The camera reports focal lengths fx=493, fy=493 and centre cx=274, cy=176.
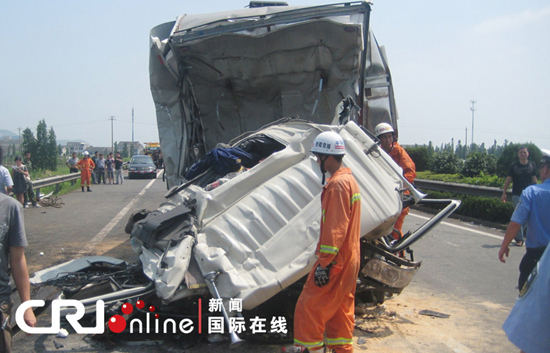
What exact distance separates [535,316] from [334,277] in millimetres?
1350

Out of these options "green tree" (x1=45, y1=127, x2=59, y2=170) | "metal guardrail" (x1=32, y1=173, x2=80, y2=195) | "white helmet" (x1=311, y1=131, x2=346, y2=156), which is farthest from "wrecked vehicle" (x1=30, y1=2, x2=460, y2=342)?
"green tree" (x1=45, y1=127, x2=59, y2=170)

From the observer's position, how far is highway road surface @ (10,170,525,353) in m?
4.08

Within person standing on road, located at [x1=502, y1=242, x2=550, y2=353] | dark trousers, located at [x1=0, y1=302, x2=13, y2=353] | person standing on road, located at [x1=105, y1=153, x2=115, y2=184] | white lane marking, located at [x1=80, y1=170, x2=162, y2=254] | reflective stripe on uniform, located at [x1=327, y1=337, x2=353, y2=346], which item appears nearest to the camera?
person standing on road, located at [x1=502, y1=242, x2=550, y2=353]

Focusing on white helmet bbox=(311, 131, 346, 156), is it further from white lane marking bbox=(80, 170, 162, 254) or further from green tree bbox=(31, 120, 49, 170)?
green tree bbox=(31, 120, 49, 170)

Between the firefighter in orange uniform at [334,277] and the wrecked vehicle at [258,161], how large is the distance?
41cm

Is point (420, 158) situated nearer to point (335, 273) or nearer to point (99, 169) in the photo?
point (99, 169)

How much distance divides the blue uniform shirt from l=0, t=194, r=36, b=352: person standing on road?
3.71m

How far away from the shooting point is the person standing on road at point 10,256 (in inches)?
107

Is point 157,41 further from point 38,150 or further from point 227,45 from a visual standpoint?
point 38,150

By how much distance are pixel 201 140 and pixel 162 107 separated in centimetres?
76

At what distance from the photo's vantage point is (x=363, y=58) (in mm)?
6488

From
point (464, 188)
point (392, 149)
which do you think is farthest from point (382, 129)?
point (464, 188)

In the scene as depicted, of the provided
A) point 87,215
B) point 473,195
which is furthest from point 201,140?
point 473,195

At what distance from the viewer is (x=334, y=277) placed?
3.38m
